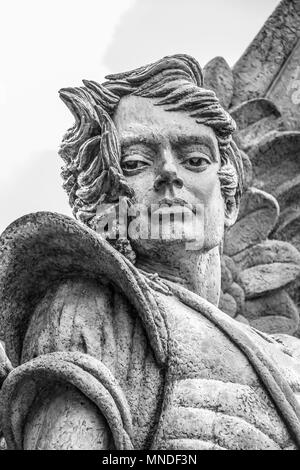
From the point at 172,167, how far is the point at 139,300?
0.68 meters

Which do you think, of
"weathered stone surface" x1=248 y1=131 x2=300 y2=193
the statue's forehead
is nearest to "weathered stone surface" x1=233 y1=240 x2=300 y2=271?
"weathered stone surface" x1=248 y1=131 x2=300 y2=193

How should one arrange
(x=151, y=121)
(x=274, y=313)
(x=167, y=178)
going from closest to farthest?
(x=167, y=178)
(x=151, y=121)
(x=274, y=313)

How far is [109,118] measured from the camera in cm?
532

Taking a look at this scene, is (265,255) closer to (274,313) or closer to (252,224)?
(252,224)

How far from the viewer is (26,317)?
4.98m

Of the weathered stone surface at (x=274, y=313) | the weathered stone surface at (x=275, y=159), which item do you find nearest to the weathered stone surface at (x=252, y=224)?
the weathered stone surface at (x=275, y=159)

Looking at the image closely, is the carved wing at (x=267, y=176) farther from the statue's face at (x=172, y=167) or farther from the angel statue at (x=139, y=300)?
the statue's face at (x=172, y=167)

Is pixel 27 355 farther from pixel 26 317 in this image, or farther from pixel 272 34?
pixel 272 34

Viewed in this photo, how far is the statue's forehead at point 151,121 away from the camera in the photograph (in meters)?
5.28

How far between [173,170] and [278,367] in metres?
0.86

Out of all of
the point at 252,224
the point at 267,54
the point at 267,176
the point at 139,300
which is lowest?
the point at 139,300

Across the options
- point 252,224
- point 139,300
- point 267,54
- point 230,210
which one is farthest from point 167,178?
point 267,54
